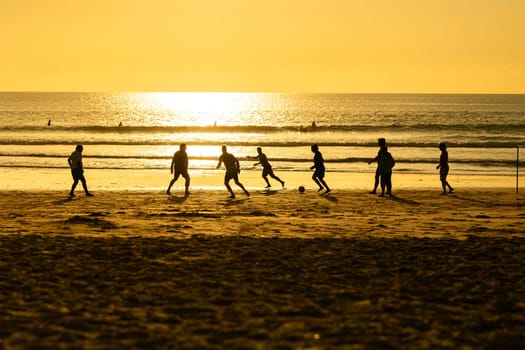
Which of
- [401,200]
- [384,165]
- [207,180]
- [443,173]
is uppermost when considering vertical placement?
[384,165]

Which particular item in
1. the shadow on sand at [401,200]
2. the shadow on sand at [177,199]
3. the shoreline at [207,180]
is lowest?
the shadow on sand at [401,200]

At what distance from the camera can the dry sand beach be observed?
6766 millimetres

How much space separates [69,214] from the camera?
16281 mm

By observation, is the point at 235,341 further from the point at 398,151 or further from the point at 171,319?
the point at 398,151

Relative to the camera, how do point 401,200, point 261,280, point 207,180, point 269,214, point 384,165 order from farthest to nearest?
point 207,180 < point 384,165 < point 401,200 < point 269,214 < point 261,280

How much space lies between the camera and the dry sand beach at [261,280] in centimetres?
677

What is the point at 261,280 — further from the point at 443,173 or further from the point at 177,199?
the point at 443,173

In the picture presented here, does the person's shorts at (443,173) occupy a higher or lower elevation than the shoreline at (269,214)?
higher

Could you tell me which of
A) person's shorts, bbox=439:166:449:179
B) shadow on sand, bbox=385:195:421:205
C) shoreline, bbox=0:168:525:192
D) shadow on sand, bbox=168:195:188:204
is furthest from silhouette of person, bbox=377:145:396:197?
shadow on sand, bbox=168:195:188:204

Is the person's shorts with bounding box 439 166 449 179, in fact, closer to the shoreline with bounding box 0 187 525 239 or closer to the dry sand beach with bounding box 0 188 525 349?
the shoreline with bounding box 0 187 525 239

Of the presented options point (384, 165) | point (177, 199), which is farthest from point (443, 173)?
point (177, 199)

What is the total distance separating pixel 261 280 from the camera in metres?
9.04

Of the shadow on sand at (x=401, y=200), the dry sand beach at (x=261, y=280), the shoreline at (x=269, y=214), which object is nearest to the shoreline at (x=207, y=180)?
the shoreline at (x=269, y=214)

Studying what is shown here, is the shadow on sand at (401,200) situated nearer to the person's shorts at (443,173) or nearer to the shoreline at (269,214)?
the shoreline at (269,214)
